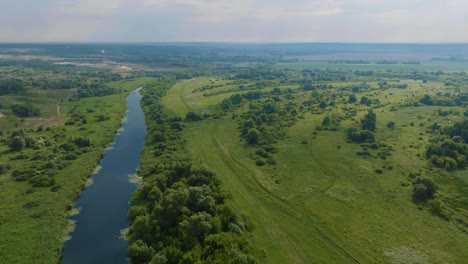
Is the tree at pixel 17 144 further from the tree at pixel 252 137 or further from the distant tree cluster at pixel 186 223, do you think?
the tree at pixel 252 137

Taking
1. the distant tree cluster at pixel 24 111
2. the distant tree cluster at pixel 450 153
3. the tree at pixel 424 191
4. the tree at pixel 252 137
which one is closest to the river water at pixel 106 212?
the tree at pixel 252 137

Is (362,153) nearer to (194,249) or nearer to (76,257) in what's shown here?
(194,249)

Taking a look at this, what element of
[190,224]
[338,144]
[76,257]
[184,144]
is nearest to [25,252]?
[76,257]

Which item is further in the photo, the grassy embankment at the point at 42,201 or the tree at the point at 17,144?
the tree at the point at 17,144

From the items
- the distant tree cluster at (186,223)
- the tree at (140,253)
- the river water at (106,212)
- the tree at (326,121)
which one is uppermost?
the tree at (326,121)

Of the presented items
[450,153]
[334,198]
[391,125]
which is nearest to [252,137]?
[334,198]

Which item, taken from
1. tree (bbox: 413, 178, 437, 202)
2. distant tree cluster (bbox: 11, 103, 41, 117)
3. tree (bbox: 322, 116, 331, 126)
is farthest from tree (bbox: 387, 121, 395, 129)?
distant tree cluster (bbox: 11, 103, 41, 117)
